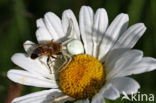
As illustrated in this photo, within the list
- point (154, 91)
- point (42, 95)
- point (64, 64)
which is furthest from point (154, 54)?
point (42, 95)

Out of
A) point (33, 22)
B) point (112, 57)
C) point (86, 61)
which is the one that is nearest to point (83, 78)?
point (86, 61)

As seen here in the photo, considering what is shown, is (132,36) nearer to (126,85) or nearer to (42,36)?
(126,85)

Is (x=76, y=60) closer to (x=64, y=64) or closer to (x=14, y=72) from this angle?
(x=64, y=64)

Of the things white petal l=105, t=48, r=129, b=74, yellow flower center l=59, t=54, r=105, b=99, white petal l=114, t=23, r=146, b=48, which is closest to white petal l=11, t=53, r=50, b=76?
yellow flower center l=59, t=54, r=105, b=99

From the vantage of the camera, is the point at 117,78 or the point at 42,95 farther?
the point at 42,95

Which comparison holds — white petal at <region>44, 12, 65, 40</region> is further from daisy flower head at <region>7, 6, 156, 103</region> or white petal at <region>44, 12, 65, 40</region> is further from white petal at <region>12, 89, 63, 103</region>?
white petal at <region>12, 89, 63, 103</region>

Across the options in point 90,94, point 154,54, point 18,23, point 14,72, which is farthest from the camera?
point 18,23
